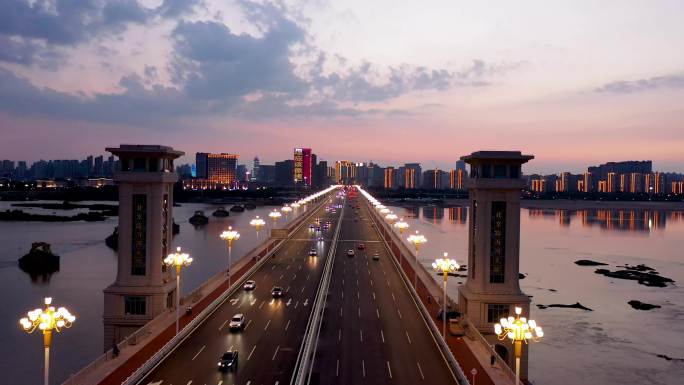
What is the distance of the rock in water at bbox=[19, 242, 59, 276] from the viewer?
270 ft

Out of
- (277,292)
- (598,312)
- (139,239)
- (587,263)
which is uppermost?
(139,239)

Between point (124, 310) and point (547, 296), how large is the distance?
5158 cm

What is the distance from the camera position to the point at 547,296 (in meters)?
70.1

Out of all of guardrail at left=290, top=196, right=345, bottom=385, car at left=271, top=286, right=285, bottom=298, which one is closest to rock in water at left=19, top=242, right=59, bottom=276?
car at left=271, top=286, right=285, bottom=298

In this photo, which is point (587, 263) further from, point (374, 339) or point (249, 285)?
point (374, 339)

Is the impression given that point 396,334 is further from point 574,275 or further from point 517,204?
point 574,275

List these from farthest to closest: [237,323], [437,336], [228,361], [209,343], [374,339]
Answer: [237,323]
[437,336]
[374,339]
[209,343]
[228,361]

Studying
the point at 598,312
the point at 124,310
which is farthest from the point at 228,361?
the point at 598,312

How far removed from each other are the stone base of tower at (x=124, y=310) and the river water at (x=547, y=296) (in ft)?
15.3

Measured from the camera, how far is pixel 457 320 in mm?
37625

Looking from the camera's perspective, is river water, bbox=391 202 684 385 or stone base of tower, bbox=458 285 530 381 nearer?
stone base of tower, bbox=458 285 530 381

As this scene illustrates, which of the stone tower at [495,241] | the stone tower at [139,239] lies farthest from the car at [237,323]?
the stone tower at [495,241]

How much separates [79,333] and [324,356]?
98.9 ft

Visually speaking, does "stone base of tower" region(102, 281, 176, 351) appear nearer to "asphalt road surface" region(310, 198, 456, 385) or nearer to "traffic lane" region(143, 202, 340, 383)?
"traffic lane" region(143, 202, 340, 383)
